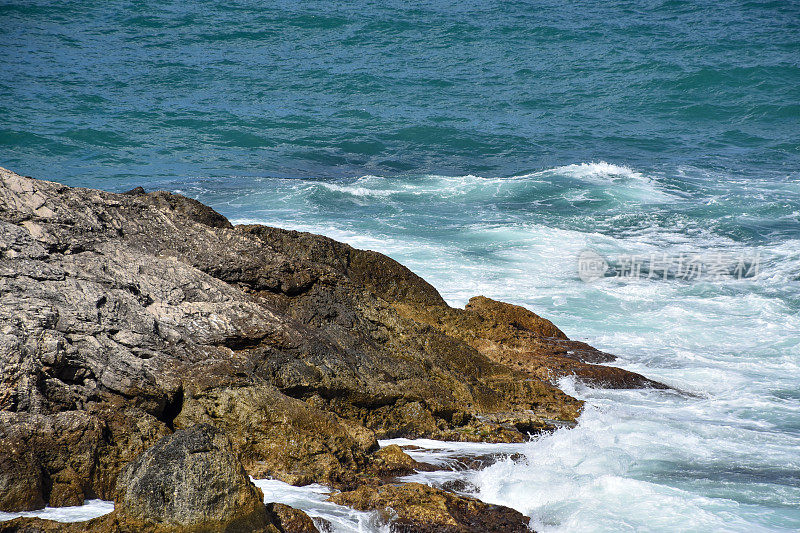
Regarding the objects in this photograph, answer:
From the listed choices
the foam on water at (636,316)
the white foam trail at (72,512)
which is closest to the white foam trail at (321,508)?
the foam on water at (636,316)

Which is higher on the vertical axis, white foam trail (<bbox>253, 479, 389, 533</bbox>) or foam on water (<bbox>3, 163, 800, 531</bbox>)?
foam on water (<bbox>3, 163, 800, 531</bbox>)

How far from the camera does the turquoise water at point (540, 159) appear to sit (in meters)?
4.86

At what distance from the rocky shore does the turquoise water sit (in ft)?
2.23

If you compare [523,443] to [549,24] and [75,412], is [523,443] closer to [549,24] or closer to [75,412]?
[75,412]

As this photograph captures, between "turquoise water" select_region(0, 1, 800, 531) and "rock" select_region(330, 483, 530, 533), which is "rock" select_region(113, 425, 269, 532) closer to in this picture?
"rock" select_region(330, 483, 530, 533)

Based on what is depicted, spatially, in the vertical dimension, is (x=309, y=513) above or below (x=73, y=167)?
below

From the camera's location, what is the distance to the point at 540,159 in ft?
58.3

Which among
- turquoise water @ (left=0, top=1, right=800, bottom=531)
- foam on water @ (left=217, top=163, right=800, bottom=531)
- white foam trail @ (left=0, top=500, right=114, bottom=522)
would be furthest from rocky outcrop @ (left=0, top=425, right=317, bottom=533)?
turquoise water @ (left=0, top=1, right=800, bottom=531)

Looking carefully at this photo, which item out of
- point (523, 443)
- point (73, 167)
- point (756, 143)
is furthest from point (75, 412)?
point (756, 143)

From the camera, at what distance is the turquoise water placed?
4.86 meters

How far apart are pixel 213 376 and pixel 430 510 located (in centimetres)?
144

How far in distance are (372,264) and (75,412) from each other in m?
3.15

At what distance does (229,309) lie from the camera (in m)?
4.45

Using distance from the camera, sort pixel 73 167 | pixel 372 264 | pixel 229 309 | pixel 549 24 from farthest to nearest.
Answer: pixel 549 24, pixel 73 167, pixel 372 264, pixel 229 309
